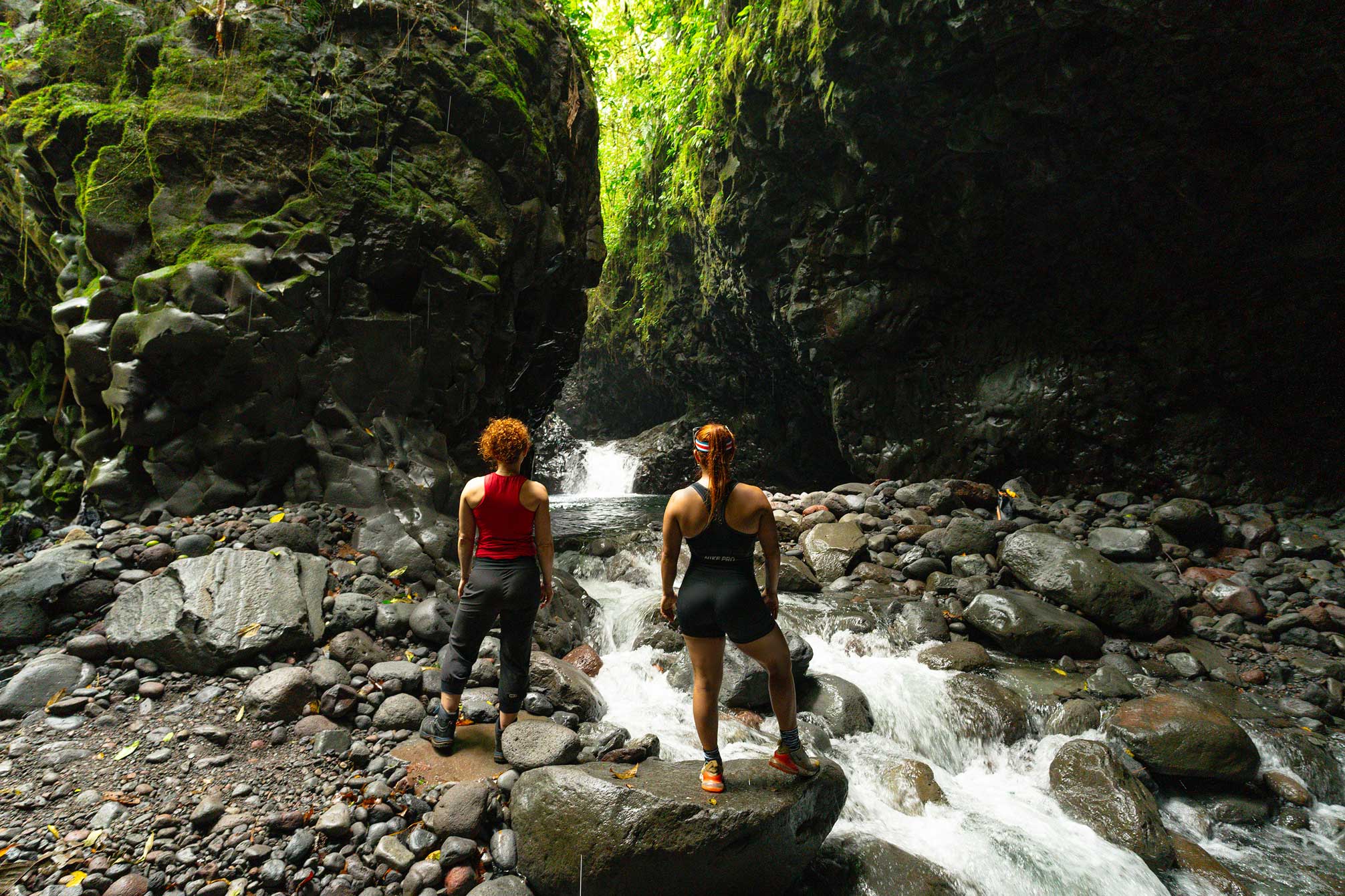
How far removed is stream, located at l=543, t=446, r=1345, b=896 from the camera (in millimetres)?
3758

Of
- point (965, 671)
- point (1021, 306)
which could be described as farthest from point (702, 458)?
point (1021, 306)

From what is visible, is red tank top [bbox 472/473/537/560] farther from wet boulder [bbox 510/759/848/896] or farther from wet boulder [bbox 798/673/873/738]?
wet boulder [bbox 798/673/873/738]

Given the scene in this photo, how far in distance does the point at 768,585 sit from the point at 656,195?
21.2 meters

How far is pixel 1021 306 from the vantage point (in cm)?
1220

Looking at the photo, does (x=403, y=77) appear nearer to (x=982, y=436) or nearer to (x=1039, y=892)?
(x=1039, y=892)

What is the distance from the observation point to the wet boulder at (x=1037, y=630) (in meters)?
6.52

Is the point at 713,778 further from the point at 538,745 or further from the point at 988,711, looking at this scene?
the point at 988,711

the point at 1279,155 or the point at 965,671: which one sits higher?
the point at 1279,155

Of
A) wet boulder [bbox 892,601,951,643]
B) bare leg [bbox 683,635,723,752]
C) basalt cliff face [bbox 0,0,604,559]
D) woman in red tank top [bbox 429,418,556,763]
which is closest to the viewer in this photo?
bare leg [bbox 683,635,723,752]

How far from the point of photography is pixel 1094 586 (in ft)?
23.0

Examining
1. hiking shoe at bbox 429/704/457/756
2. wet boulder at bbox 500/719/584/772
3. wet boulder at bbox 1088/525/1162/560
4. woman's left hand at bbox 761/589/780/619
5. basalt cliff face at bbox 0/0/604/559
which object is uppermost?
basalt cliff face at bbox 0/0/604/559

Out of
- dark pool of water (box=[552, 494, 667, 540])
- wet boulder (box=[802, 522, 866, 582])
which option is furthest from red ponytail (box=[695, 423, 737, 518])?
dark pool of water (box=[552, 494, 667, 540])

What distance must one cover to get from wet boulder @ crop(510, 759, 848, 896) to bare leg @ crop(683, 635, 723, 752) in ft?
0.98

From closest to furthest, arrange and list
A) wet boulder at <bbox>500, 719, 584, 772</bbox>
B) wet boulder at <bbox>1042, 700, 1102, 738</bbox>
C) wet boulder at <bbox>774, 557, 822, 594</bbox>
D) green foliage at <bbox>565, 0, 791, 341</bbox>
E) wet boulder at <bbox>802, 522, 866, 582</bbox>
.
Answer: wet boulder at <bbox>500, 719, 584, 772</bbox>
wet boulder at <bbox>1042, 700, 1102, 738</bbox>
wet boulder at <bbox>774, 557, 822, 594</bbox>
wet boulder at <bbox>802, 522, 866, 582</bbox>
green foliage at <bbox>565, 0, 791, 341</bbox>
